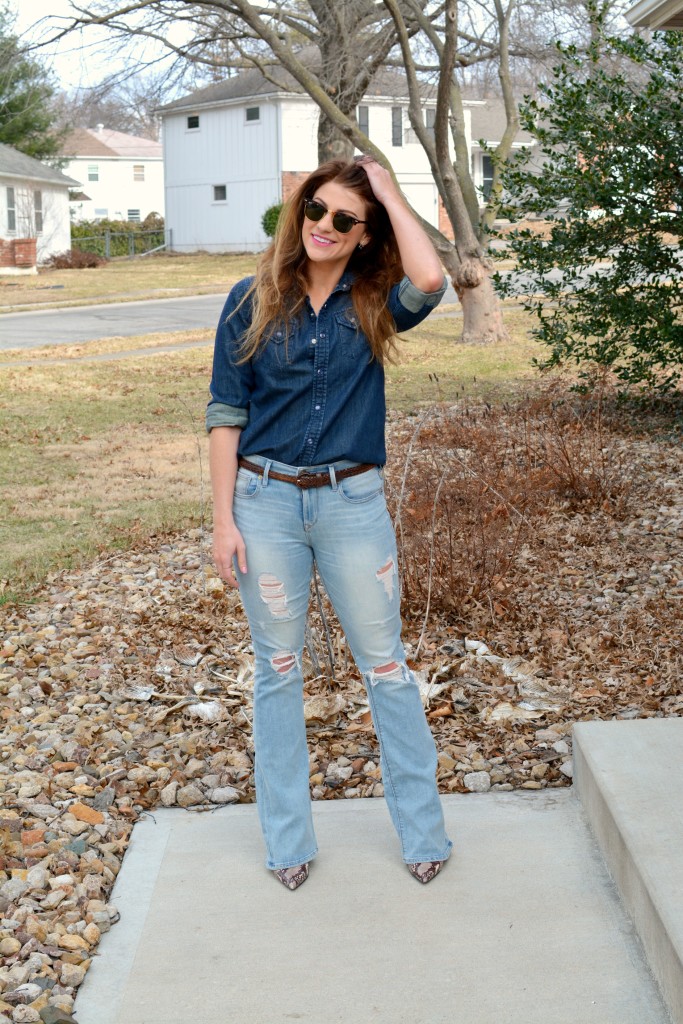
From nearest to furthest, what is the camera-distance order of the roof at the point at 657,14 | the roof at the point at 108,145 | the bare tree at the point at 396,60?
the roof at the point at 657,14 → the bare tree at the point at 396,60 → the roof at the point at 108,145

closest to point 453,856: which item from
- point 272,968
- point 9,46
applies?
point 272,968

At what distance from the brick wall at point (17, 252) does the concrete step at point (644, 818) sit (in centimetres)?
3623

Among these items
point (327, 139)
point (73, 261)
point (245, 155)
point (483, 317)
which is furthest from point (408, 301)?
point (245, 155)

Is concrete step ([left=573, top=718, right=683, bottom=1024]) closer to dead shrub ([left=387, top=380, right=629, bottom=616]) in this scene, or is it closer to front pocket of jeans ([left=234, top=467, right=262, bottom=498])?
dead shrub ([left=387, top=380, right=629, bottom=616])

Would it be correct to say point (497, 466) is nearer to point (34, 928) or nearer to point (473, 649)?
point (473, 649)

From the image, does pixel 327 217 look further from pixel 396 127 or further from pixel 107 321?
pixel 396 127

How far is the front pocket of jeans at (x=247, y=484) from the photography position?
2984mm

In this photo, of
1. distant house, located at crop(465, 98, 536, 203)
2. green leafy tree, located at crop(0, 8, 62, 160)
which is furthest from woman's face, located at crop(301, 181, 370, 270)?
distant house, located at crop(465, 98, 536, 203)

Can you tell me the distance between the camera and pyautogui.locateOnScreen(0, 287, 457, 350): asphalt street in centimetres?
1853

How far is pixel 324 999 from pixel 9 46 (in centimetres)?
1405

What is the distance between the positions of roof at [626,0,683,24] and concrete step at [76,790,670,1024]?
4.70m

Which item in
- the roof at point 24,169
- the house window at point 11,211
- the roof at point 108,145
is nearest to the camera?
the roof at point 24,169

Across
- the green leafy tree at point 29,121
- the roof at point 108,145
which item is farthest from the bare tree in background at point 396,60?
the roof at point 108,145

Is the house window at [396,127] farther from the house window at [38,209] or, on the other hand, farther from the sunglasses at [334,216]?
the sunglasses at [334,216]
